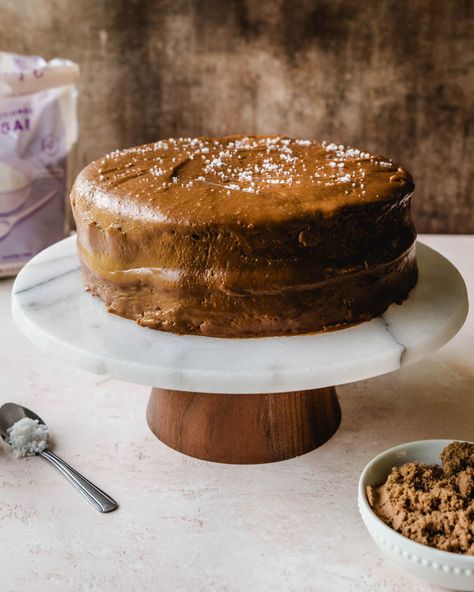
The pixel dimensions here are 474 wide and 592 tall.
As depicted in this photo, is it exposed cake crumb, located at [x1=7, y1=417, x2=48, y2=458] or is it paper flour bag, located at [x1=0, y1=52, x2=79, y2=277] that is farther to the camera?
paper flour bag, located at [x1=0, y1=52, x2=79, y2=277]

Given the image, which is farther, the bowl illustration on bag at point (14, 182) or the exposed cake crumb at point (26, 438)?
the bowl illustration on bag at point (14, 182)

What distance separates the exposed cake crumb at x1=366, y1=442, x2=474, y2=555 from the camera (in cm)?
85

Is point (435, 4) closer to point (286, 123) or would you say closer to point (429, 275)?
point (286, 123)

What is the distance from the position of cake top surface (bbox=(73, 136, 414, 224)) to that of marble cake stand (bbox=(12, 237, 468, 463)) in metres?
0.15

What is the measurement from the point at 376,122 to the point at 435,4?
Result: 1.01 ft

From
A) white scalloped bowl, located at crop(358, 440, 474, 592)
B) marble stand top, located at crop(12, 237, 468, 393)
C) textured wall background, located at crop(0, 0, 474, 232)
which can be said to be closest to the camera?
white scalloped bowl, located at crop(358, 440, 474, 592)

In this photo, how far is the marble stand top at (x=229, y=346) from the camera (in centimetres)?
93

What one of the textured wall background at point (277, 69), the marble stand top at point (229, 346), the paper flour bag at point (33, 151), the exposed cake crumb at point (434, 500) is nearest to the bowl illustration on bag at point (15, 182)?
the paper flour bag at point (33, 151)

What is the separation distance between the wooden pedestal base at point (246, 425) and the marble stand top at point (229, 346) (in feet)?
0.41

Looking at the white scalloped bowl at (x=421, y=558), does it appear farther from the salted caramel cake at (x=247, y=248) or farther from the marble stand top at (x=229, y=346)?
the salted caramel cake at (x=247, y=248)

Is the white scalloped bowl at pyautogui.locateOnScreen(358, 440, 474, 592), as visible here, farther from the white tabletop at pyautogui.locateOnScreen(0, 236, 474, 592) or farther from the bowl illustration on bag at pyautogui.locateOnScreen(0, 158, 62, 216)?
the bowl illustration on bag at pyautogui.locateOnScreen(0, 158, 62, 216)

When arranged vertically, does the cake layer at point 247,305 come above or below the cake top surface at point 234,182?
below

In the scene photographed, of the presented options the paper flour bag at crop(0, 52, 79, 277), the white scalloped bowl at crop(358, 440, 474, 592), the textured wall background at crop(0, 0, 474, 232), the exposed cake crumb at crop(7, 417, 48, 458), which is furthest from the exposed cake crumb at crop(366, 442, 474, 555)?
the textured wall background at crop(0, 0, 474, 232)

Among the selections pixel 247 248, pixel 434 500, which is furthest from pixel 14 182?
pixel 434 500
